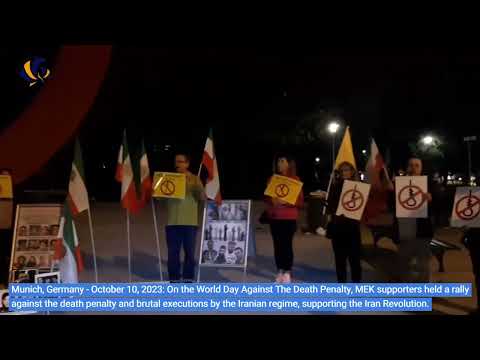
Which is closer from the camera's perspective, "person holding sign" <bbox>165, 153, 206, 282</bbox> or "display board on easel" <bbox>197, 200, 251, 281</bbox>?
"person holding sign" <bbox>165, 153, 206, 282</bbox>

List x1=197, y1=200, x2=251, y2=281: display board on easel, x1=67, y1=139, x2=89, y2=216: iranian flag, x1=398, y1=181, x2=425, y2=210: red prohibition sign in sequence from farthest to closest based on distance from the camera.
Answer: x1=197, y1=200, x2=251, y2=281: display board on easel
x1=67, y1=139, x2=89, y2=216: iranian flag
x1=398, y1=181, x2=425, y2=210: red prohibition sign

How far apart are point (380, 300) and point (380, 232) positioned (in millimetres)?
3595

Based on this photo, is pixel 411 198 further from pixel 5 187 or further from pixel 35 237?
pixel 5 187

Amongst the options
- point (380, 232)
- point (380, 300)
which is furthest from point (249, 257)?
point (380, 300)

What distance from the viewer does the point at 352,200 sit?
5.34 metres

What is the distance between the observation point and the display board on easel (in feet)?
21.2

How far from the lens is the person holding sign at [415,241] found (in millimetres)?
5434

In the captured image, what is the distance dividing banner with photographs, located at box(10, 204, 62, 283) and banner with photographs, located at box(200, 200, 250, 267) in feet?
6.12

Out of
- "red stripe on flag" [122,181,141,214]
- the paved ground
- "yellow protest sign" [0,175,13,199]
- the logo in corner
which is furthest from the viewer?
the logo in corner

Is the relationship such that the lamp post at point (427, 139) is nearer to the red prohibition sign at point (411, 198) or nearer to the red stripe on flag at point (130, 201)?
the red prohibition sign at point (411, 198)

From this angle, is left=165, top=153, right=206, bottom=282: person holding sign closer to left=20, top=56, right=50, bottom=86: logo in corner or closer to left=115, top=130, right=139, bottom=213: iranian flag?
left=115, top=130, right=139, bottom=213: iranian flag

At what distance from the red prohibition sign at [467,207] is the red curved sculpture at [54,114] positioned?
5.73 m

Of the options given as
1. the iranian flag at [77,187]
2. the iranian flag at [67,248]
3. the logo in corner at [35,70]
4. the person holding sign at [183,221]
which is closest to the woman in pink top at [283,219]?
the person holding sign at [183,221]

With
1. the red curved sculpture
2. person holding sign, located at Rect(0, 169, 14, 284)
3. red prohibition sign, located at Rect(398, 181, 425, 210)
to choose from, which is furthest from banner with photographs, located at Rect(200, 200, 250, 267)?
the red curved sculpture
